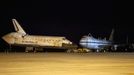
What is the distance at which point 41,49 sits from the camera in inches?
3374

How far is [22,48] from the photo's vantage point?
9575 centimetres

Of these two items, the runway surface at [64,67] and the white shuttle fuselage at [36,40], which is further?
the white shuttle fuselage at [36,40]

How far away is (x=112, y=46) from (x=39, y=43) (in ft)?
101

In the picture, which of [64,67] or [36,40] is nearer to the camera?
[64,67]

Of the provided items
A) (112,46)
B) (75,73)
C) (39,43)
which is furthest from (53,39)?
(75,73)

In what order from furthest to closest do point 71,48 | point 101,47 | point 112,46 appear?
point 112,46, point 101,47, point 71,48

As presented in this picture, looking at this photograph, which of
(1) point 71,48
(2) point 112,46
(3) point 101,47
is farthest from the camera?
(2) point 112,46

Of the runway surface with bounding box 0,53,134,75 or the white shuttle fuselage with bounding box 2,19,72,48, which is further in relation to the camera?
the white shuttle fuselage with bounding box 2,19,72,48

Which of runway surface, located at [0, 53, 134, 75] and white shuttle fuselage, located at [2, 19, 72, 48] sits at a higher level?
white shuttle fuselage, located at [2, 19, 72, 48]

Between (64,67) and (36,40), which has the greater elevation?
(36,40)

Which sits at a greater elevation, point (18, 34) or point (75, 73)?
point (18, 34)

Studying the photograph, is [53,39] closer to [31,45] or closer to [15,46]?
[31,45]

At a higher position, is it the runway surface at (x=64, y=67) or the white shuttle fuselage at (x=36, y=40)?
the white shuttle fuselage at (x=36, y=40)

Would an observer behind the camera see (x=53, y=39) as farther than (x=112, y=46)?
No
